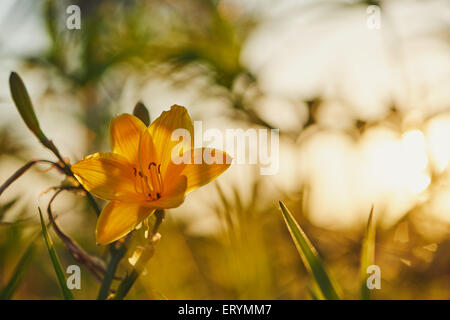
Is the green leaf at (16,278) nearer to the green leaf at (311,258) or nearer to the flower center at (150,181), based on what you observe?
the flower center at (150,181)

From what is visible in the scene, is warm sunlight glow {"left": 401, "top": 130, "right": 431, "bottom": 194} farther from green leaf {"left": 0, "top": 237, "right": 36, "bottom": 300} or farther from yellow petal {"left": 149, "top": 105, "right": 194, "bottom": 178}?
green leaf {"left": 0, "top": 237, "right": 36, "bottom": 300}

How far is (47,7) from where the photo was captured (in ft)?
4.06

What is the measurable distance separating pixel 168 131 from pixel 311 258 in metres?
0.20

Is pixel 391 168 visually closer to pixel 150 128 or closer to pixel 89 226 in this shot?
pixel 150 128

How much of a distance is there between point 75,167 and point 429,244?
70 cm

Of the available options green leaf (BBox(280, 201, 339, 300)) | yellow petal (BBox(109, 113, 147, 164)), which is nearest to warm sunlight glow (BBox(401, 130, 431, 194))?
green leaf (BBox(280, 201, 339, 300))

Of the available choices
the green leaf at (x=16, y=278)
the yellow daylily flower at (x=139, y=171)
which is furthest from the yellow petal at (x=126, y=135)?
the green leaf at (x=16, y=278)

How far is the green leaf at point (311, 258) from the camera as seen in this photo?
1.39 feet

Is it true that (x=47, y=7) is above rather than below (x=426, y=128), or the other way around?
above

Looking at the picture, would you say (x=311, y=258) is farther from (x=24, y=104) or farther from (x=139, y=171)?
(x=24, y=104)

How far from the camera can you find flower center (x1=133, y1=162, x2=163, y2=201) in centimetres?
43

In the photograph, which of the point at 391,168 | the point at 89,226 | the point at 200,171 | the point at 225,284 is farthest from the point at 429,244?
the point at 89,226

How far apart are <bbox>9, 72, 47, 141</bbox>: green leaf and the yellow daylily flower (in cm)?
8

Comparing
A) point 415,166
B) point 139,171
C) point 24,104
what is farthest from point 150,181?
point 415,166
